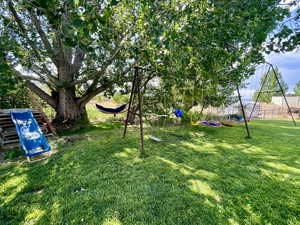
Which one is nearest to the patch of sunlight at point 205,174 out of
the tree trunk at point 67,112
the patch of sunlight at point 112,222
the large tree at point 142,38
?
the patch of sunlight at point 112,222

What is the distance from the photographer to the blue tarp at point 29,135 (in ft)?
9.20

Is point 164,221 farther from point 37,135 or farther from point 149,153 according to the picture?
point 37,135

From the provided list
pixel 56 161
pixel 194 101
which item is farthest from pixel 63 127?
pixel 194 101

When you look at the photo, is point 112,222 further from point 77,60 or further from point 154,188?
point 77,60

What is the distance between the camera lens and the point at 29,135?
3086mm

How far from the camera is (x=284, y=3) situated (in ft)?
8.98

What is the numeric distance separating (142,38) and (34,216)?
159 inches

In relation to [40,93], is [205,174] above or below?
below

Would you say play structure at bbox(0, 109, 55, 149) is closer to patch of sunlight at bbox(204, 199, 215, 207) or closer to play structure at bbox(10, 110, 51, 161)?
play structure at bbox(10, 110, 51, 161)

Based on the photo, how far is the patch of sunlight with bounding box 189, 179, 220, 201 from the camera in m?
1.70

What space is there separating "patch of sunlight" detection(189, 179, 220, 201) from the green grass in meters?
0.01

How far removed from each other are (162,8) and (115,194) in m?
3.73

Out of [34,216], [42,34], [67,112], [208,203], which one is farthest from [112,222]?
[42,34]

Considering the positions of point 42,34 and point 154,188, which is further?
point 42,34
